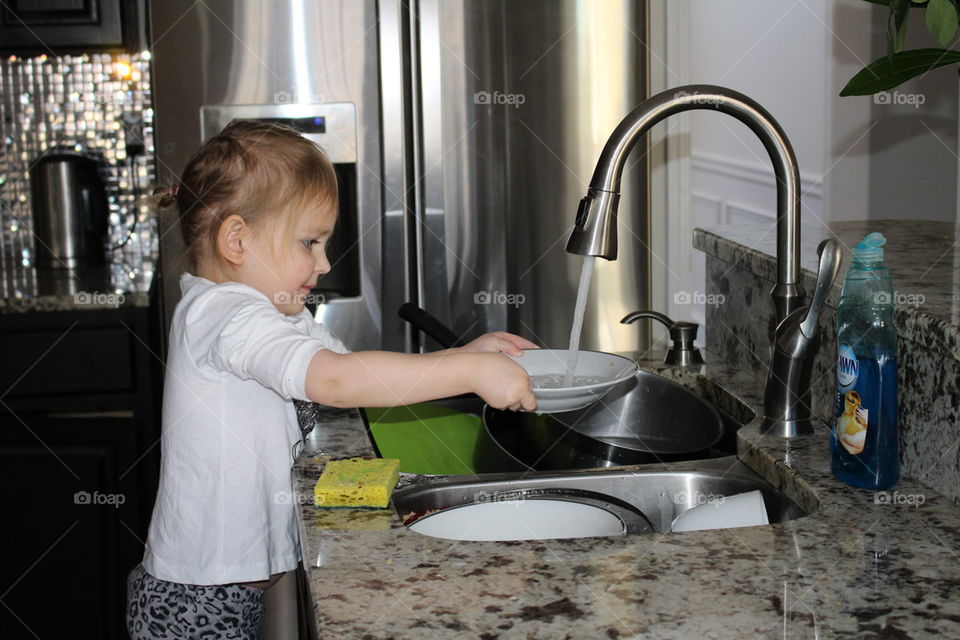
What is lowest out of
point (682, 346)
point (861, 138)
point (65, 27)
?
point (682, 346)

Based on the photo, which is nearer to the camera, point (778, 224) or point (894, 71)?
point (778, 224)

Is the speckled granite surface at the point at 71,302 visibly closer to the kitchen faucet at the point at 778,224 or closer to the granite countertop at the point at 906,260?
the granite countertop at the point at 906,260

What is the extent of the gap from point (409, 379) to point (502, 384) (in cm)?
9

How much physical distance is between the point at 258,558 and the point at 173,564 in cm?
10

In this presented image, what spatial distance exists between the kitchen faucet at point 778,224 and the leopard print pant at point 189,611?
0.57 metres

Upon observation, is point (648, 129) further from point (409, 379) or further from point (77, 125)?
point (77, 125)

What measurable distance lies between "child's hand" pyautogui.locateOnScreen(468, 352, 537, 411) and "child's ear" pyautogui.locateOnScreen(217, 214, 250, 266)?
1.13 ft

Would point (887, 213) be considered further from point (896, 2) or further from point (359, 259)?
point (896, 2)

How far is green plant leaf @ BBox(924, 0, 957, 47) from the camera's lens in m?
1.01

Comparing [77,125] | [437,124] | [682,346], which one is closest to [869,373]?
[682,346]

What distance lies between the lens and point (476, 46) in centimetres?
225

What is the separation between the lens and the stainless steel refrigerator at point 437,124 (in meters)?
2.18

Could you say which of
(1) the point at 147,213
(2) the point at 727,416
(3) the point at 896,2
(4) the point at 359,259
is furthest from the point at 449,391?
(1) the point at 147,213

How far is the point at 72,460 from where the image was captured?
2.12 m
